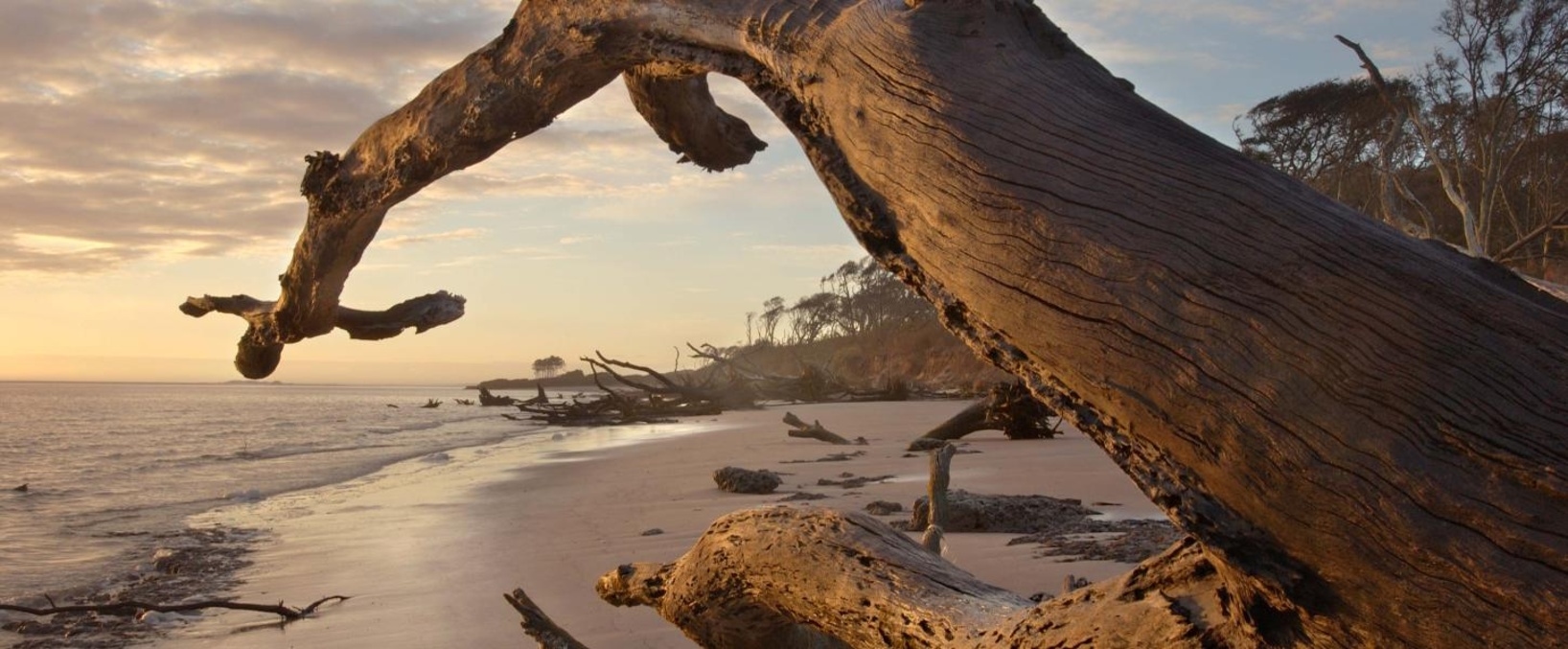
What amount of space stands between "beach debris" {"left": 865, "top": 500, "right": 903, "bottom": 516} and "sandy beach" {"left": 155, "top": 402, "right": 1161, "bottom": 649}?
Answer: 0.28 meters

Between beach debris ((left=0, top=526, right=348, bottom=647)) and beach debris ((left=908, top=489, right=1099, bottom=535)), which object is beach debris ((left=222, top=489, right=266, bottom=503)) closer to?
beach debris ((left=0, top=526, right=348, bottom=647))

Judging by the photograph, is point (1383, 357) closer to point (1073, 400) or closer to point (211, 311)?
point (1073, 400)

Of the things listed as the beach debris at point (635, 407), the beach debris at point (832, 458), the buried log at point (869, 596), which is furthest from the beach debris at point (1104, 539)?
the beach debris at point (635, 407)

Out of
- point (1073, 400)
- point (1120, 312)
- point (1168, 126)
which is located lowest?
point (1073, 400)

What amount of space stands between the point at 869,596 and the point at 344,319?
241 cm

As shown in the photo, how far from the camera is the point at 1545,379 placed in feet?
4.75

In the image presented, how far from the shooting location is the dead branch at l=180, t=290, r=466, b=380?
397 cm

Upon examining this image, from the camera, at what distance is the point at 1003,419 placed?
12289mm

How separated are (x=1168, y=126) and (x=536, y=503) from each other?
27.8 ft

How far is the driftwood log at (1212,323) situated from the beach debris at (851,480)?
6.57 m

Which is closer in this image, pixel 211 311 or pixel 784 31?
pixel 784 31

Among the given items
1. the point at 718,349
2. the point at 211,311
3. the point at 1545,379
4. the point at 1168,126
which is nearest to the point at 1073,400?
the point at 1168,126

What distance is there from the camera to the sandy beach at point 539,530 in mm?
4727

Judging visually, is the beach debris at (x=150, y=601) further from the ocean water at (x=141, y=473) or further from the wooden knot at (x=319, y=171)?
the wooden knot at (x=319, y=171)
